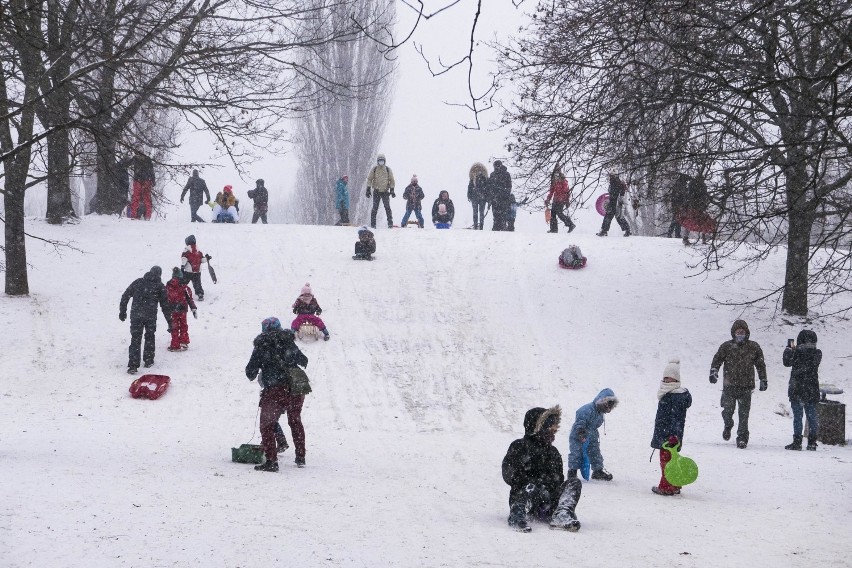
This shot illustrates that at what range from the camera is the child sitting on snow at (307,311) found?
51.1 ft

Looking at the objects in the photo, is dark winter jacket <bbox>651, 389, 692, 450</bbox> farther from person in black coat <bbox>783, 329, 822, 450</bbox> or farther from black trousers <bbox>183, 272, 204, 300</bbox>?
black trousers <bbox>183, 272, 204, 300</bbox>

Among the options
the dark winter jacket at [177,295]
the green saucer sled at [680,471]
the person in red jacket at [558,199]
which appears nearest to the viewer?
the green saucer sled at [680,471]

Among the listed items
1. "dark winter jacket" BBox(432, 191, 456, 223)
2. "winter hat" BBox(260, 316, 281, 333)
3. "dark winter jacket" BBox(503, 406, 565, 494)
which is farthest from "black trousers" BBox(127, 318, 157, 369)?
"dark winter jacket" BBox(432, 191, 456, 223)

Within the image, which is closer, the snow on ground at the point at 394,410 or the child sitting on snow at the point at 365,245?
the snow on ground at the point at 394,410

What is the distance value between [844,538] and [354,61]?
36.0 metres

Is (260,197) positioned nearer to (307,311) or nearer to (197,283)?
(197,283)

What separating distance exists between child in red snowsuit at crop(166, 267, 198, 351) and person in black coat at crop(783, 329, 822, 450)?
931 centimetres

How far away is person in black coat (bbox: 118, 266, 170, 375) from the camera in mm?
13875

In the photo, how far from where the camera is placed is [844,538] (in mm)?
7477

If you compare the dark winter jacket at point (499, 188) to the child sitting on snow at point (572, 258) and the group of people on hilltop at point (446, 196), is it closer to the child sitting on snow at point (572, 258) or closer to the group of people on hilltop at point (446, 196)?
the group of people on hilltop at point (446, 196)

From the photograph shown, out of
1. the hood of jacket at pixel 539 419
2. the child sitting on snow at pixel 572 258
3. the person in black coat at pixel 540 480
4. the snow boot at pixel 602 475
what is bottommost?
the snow boot at pixel 602 475

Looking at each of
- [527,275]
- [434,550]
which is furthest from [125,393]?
[527,275]

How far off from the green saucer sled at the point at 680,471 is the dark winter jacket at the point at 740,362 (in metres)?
3.64

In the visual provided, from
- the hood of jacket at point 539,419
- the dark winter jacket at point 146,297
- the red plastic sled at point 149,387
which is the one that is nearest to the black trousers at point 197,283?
the dark winter jacket at point 146,297
